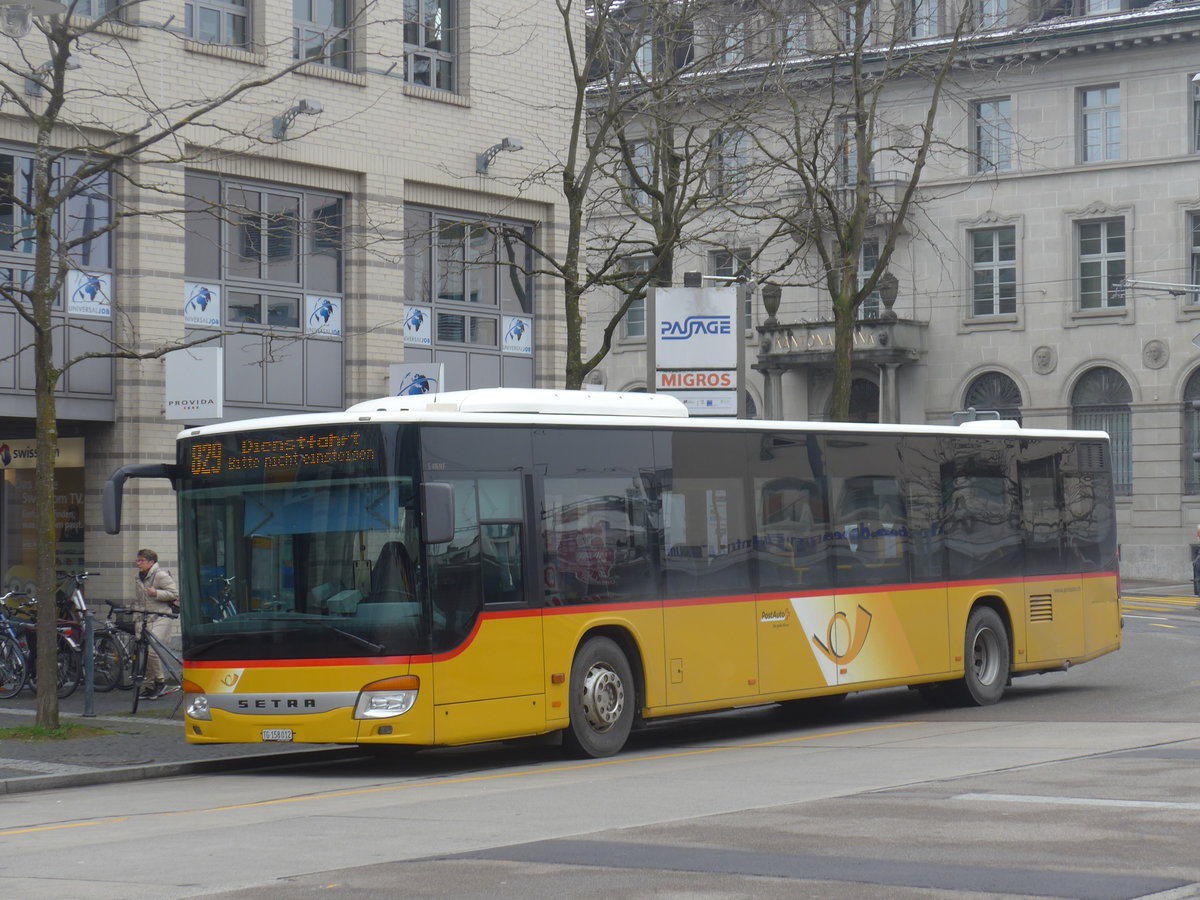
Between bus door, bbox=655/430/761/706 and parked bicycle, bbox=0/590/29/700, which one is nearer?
bus door, bbox=655/430/761/706

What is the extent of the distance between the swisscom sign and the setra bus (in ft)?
9.60

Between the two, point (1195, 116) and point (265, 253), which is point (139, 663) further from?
point (1195, 116)

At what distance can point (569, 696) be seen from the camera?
1459cm

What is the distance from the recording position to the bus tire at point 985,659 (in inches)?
752

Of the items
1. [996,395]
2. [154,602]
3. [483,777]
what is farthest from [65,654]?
[996,395]

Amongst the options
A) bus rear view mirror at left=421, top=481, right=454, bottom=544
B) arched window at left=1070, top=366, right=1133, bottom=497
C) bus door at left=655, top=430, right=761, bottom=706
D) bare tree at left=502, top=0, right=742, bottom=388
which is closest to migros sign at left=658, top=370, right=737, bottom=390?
bare tree at left=502, top=0, right=742, bottom=388

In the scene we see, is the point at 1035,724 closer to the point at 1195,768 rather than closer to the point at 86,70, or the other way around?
the point at 1195,768

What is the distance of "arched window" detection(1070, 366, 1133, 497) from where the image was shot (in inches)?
1938

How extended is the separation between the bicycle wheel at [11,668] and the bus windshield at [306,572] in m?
6.50

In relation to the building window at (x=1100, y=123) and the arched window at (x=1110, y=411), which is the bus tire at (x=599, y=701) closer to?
the arched window at (x=1110, y=411)

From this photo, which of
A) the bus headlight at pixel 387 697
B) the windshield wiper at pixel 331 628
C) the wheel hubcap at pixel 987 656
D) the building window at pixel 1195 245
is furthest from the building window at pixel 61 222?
the building window at pixel 1195 245

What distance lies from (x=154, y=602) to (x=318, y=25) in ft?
27.7

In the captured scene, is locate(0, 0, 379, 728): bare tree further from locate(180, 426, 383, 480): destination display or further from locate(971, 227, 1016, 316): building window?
locate(971, 227, 1016, 316): building window

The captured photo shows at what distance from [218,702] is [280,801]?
6.80 ft
